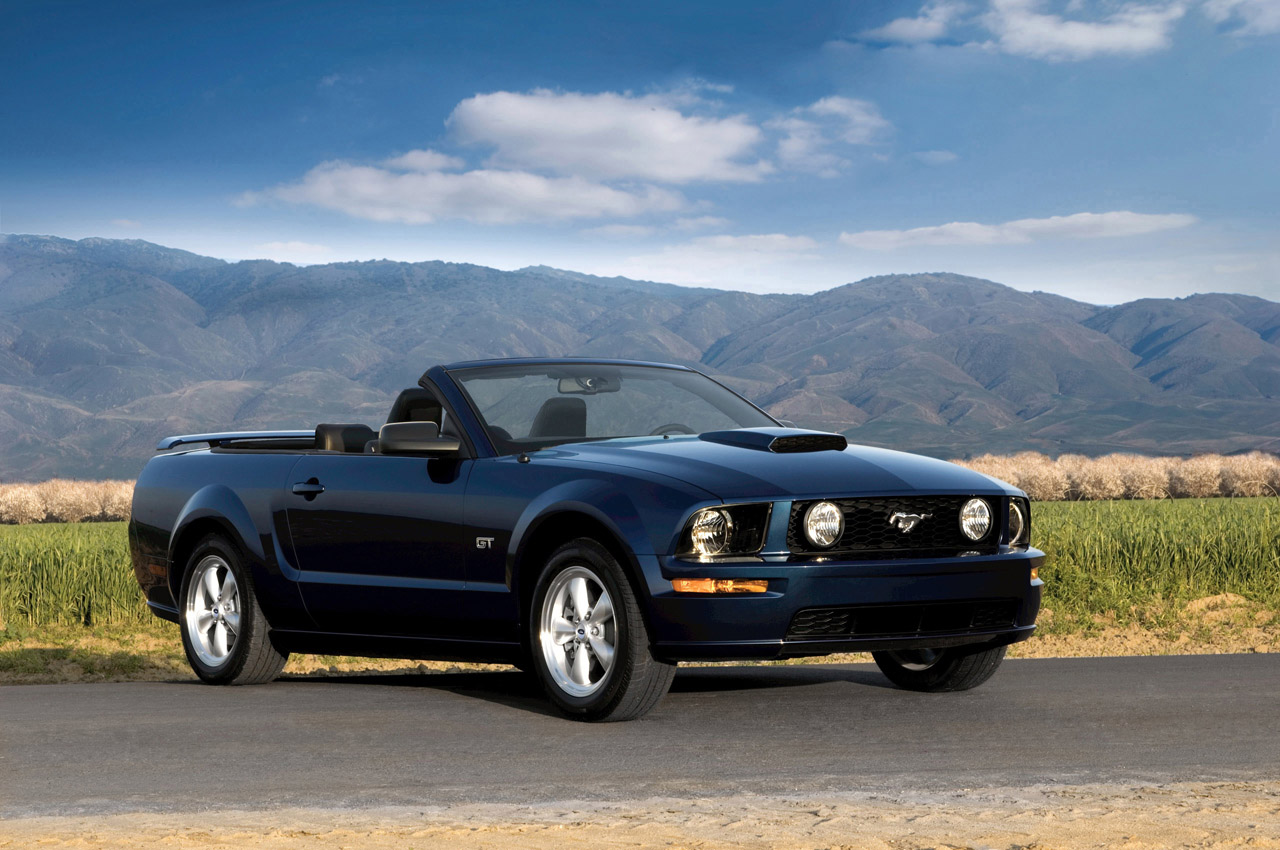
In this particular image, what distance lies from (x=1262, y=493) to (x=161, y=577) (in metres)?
60.6

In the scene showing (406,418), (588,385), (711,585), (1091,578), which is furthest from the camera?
(1091,578)

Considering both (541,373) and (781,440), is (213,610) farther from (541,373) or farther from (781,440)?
(781,440)

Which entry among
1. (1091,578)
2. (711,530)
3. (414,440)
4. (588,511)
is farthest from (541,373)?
(1091,578)

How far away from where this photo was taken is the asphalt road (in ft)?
20.4

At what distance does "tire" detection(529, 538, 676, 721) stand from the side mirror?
2.84 ft

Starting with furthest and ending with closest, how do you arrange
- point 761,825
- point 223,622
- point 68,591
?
1. point 68,591
2. point 223,622
3. point 761,825

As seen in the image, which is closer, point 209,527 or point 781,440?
point 781,440

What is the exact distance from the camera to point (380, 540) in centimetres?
836

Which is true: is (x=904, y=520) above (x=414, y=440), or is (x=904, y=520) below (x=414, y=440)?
below

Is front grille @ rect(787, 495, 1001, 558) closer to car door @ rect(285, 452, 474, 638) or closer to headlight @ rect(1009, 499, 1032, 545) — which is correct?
headlight @ rect(1009, 499, 1032, 545)

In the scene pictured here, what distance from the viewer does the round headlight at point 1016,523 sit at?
25.6 feet

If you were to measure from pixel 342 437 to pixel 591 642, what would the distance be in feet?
8.63

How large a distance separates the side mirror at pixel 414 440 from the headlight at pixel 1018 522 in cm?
271

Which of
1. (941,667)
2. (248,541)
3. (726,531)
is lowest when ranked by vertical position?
(941,667)
